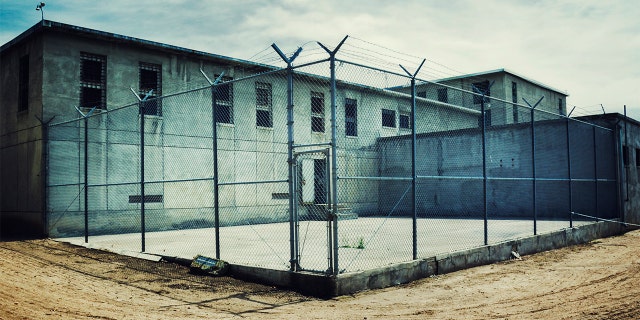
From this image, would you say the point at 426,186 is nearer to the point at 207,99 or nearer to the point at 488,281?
the point at 207,99

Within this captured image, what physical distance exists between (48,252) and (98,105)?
6081 millimetres

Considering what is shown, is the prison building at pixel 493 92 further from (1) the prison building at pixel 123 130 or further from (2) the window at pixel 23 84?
(2) the window at pixel 23 84

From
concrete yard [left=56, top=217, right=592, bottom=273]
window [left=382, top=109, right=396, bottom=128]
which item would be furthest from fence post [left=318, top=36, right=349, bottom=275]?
window [left=382, top=109, right=396, bottom=128]

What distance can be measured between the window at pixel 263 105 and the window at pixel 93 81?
18.8 feet

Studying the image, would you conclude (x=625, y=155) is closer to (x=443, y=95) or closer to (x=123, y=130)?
(x=123, y=130)

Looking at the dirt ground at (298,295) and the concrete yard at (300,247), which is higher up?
the concrete yard at (300,247)

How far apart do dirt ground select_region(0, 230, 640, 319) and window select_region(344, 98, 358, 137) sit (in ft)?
44.9

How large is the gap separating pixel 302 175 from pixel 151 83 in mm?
Result: 8465

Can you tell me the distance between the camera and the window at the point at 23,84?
15828 millimetres

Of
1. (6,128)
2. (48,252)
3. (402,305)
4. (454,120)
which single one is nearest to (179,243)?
(48,252)

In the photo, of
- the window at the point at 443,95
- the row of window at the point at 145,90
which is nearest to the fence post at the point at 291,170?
the row of window at the point at 145,90

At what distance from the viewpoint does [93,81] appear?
1567cm

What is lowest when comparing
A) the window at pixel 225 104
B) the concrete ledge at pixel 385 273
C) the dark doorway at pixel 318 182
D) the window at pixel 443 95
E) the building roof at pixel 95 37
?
the concrete ledge at pixel 385 273

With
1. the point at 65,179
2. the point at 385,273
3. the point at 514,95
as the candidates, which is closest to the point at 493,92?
the point at 514,95
